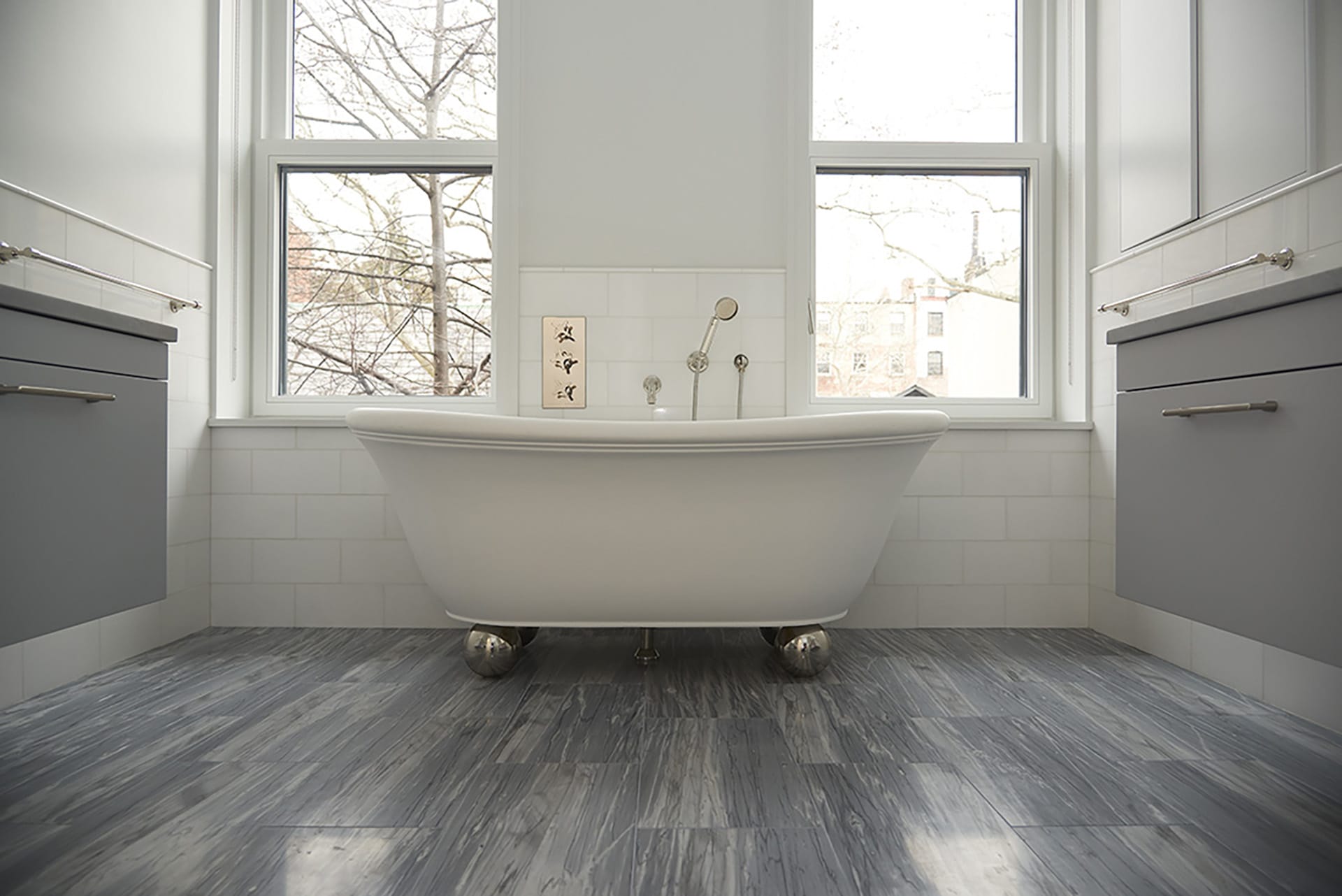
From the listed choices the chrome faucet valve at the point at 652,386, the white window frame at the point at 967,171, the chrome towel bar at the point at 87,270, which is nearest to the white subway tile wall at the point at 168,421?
the chrome towel bar at the point at 87,270

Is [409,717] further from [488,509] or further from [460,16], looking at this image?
[460,16]

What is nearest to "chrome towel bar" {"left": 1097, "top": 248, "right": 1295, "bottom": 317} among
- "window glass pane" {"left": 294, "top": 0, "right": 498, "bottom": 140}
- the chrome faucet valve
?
the chrome faucet valve

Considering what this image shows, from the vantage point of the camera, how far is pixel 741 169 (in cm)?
266

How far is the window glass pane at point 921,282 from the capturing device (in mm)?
2744

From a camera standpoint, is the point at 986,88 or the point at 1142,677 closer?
the point at 1142,677

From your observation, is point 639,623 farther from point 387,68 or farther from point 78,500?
point 387,68

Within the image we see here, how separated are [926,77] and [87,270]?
269 centimetres

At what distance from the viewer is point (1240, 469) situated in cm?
125

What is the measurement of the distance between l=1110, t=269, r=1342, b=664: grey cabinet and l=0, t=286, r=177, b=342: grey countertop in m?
1.93

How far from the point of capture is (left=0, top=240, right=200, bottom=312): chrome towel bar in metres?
1.69

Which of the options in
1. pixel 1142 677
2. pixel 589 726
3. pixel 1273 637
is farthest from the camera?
pixel 1142 677

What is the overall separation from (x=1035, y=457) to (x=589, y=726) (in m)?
1.77

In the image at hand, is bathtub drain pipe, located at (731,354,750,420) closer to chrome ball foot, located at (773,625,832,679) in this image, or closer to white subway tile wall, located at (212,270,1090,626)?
white subway tile wall, located at (212,270,1090,626)

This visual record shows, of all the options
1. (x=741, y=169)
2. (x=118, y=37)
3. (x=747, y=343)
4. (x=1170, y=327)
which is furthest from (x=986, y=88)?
(x=118, y=37)
